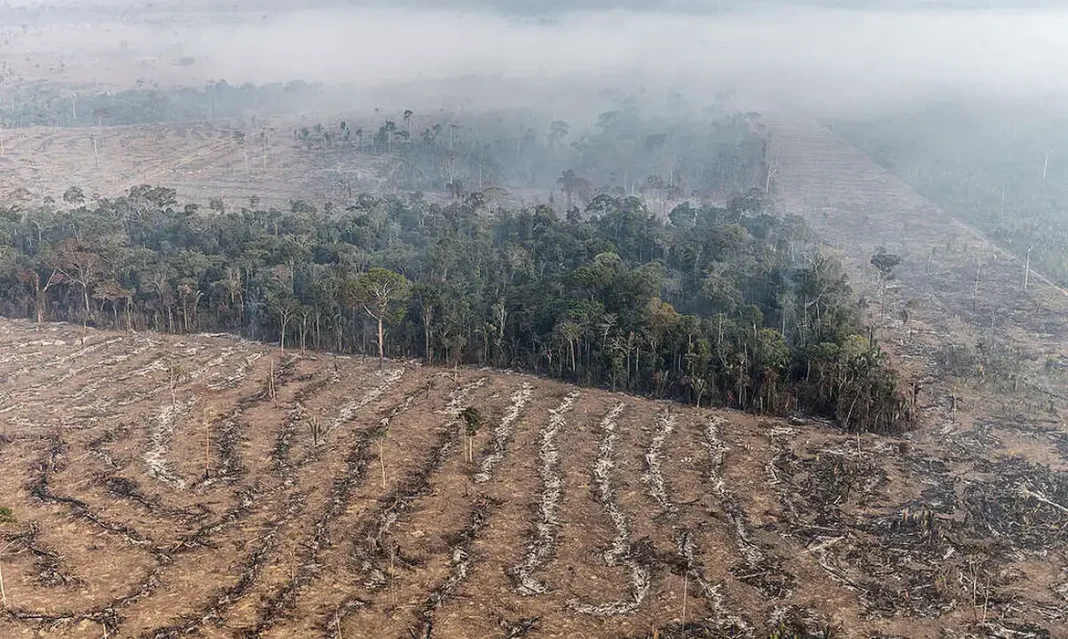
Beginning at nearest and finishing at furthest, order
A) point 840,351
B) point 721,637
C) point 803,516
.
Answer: point 721,637, point 803,516, point 840,351

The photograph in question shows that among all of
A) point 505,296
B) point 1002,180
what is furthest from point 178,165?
point 1002,180

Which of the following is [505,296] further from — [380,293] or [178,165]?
[178,165]

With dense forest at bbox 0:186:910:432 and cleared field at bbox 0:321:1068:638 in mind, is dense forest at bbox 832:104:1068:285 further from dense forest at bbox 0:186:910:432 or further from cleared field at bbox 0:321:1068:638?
cleared field at bbox 0:321:1068:638

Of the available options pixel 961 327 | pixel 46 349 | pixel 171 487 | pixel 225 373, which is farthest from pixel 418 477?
pixel 961 327

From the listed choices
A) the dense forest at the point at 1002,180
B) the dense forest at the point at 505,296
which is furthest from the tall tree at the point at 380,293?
the dense forest at the point at 1002,180

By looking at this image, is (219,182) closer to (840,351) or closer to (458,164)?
(458,164)

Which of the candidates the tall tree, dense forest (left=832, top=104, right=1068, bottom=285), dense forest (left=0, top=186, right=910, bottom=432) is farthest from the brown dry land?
dense forest (left=832, top=104, right=1068, bottom=285)
